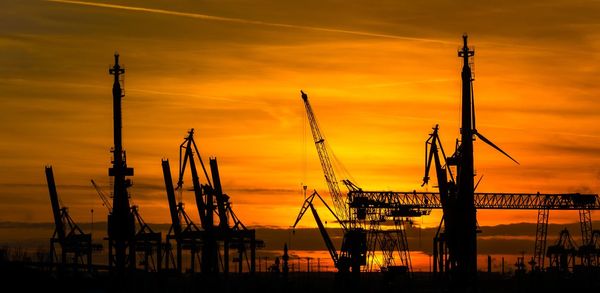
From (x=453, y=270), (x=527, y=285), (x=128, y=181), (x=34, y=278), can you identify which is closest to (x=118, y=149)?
(x=128, y=181)

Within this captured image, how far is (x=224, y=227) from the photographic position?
189 meters

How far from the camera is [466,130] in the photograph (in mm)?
146125

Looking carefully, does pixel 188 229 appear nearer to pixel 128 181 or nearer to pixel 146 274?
pixel 146 274

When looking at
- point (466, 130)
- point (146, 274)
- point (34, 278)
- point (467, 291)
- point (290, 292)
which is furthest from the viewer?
point (146, 274)


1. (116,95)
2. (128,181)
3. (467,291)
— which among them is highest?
(116,95)

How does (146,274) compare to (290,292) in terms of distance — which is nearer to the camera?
(290,292)

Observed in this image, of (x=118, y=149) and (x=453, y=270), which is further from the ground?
(x=118, y=149)

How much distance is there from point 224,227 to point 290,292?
19.4 meters

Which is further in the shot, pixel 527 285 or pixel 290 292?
pixel 527 285

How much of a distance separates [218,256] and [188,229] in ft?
20.2

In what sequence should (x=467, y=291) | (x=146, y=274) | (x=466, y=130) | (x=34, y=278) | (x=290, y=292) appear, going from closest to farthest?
(x=34, y=278) → (x=466, y=130) → (x=467, y=291) → (x=290, y=292) → (x=146, y=274)

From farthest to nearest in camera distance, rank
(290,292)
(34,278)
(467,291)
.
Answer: (290,292), (467,291), (34,278)

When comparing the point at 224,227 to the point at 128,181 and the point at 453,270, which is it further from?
the point at 453,270

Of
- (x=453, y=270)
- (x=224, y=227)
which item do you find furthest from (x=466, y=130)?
(x=224, y=227)
